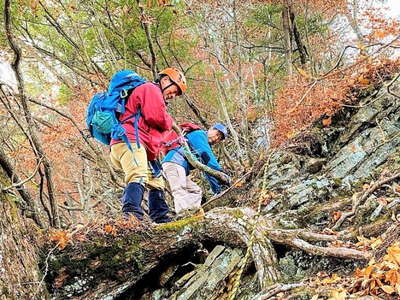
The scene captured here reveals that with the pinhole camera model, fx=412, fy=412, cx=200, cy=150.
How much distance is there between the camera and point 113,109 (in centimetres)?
449

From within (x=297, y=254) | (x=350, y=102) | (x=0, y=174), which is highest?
(x=0, y=174)

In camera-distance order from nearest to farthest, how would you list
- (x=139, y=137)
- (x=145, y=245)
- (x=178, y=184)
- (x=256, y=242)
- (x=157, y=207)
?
(x=256, y=242) < (x=145, y=245) < (x=139, y=137) < (x=157, y=207) < (x=178, y=184)

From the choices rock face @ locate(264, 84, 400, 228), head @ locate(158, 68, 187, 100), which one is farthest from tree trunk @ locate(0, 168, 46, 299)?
rock face @ locate(264, 84, 400, 228)

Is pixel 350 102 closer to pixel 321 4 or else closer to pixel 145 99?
pixel 145 99

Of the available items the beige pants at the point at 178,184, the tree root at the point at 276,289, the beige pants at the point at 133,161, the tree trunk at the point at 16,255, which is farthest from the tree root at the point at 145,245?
the beige pants at the point at 178,184

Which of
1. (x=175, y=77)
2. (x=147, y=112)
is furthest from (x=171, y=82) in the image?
(x=147, y=112)

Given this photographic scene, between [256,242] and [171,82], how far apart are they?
2326 millimetres

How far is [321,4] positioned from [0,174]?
9.21m

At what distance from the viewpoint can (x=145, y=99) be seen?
4465 mm

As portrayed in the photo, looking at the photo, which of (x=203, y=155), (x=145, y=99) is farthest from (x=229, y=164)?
(x=145, y=99)

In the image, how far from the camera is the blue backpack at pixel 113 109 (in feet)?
14.5

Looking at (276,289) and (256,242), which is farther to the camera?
(256,242)

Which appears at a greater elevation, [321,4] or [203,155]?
[321,4]

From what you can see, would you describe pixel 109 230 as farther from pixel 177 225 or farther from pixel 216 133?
pixel 216 133
